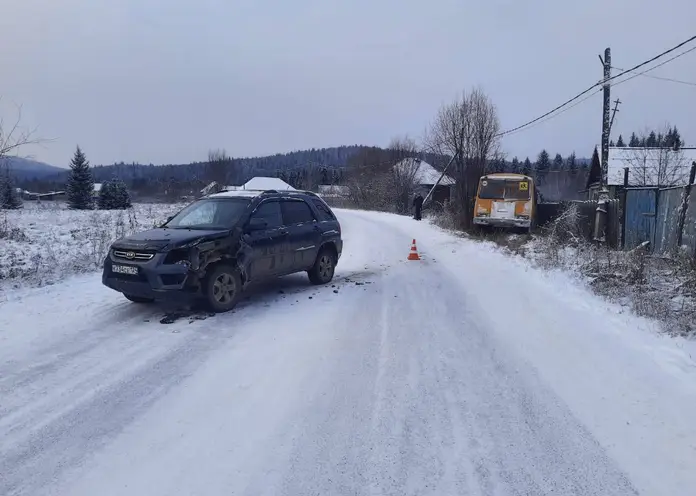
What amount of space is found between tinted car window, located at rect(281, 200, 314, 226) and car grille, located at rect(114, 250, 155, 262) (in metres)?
2.72

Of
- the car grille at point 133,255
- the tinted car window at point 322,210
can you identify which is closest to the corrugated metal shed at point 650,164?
the tinted car window at point 322,210

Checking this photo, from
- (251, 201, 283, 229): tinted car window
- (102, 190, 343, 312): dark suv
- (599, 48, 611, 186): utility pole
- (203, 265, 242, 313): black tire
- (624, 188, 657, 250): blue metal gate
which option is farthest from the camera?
(599, 48, 611, 186): utility pole

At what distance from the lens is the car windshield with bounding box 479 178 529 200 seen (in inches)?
768

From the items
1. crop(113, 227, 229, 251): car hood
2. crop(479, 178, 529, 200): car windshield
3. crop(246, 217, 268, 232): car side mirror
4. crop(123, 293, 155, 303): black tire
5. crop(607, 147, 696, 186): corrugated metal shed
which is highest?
crop(607, 147, 696, 186): corrugated metal shed

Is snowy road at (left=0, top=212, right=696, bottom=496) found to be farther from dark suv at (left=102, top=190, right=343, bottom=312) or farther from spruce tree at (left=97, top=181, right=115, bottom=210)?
spruce tree at (left=97, top=181, right=115, bottom=210)

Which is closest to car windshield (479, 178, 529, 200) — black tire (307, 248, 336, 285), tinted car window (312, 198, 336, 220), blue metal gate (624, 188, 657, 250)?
blue metal gate (624, 188, 657, 250)

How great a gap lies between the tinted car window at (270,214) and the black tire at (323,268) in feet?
4.33

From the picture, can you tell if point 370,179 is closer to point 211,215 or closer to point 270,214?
point 270,214

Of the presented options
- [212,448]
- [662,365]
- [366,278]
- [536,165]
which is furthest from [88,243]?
[536,165]

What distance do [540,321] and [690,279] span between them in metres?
3.08

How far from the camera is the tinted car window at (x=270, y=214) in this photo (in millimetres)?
8133

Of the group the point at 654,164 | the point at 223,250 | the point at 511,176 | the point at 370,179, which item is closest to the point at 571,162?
the point at 370,179

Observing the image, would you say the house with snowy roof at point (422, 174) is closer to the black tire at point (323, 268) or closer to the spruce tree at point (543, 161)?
the black tire at point (323, 268)

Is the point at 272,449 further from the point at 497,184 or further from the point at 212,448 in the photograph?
the point at 497,184
